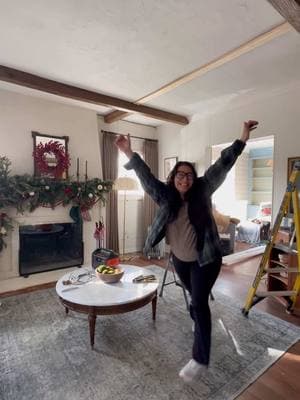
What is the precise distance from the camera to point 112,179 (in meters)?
4.56

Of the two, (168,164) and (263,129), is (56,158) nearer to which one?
(168,164)

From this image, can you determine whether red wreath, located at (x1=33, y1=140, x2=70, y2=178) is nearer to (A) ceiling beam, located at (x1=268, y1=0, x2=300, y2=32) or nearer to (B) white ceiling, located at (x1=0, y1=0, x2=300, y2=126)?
(B) white ceiling, located at (x1=0, y1=0, x2=300, y2=126)

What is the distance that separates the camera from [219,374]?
66.0 inches

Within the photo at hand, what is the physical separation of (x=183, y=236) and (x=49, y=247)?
8.85 feet

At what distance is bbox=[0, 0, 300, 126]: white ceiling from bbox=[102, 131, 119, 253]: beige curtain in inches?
52.9

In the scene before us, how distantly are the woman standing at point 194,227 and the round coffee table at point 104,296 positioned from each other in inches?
19.7

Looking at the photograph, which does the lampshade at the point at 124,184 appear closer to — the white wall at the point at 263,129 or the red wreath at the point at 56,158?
the red wreath at the point at 56,158

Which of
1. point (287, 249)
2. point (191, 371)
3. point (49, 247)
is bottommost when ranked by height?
point (191, 371)

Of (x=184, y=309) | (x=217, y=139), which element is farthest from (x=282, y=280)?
(x=217, y=139)

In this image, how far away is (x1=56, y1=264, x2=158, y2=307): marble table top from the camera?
76.0 inches

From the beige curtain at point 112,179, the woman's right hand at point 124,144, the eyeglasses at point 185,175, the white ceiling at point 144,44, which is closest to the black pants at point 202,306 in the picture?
the eyeglasses at point 185,175

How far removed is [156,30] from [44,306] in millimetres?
2889

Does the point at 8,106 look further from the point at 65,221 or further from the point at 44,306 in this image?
the point at 44,306

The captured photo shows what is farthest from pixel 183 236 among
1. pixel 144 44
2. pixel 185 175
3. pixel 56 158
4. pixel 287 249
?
pixel 56 158
